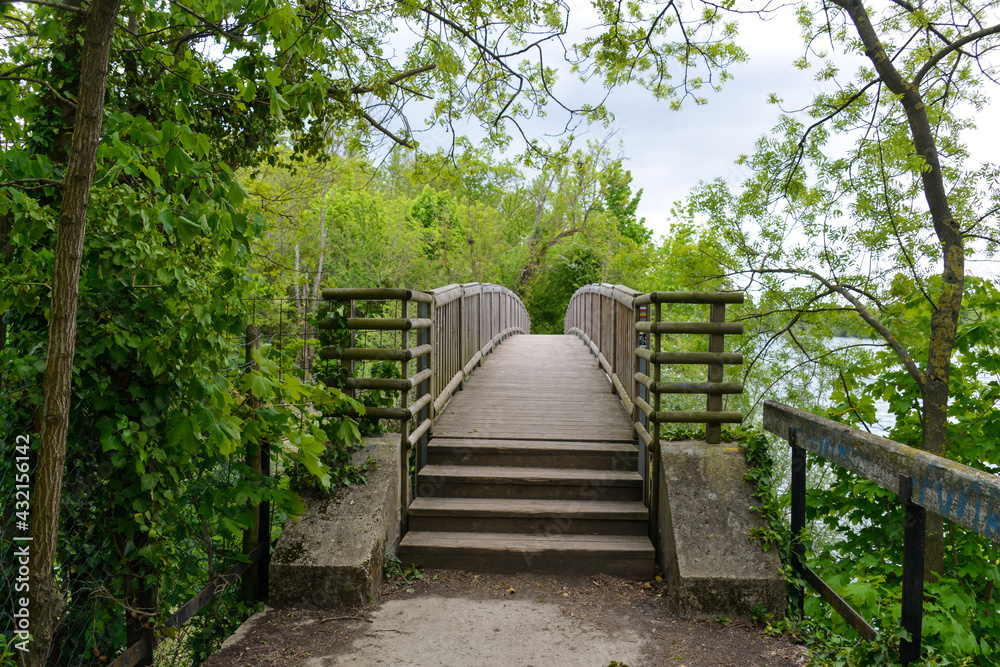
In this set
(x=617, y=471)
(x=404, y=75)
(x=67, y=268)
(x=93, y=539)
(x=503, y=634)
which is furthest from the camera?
(x=404, y=75)

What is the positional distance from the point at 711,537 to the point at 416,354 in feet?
8.51

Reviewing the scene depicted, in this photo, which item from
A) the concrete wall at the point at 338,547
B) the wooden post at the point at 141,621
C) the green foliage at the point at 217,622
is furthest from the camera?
the concrete wall at the point at 338,547

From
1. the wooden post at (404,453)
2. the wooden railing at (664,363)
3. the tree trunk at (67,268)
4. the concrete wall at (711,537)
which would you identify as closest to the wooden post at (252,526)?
the wooden post at (404,453)

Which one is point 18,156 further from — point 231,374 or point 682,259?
point 682,259

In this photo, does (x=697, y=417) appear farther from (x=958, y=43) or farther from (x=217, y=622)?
(x=958, y=43)

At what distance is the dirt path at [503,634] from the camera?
12.0ft

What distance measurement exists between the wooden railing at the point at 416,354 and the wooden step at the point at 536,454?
0.83 feet

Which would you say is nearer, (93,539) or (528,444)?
(93,539)

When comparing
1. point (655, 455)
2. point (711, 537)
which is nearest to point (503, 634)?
point (711, 537)

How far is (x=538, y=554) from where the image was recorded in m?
4.99

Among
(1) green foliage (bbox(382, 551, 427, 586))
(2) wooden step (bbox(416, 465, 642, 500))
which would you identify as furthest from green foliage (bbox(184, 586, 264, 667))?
(2) wooden step (bbox(416, 465, 642, 500))

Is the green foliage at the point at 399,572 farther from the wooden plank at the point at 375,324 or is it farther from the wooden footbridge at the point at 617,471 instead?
the wooden plank at the point at 375,324

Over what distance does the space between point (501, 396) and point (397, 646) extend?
4368 millimetres
